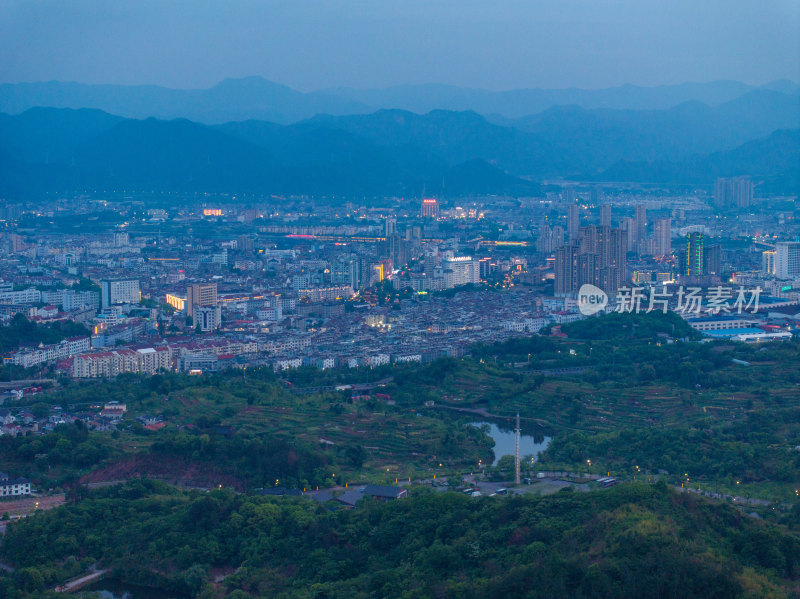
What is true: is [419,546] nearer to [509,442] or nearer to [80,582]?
[80,582]

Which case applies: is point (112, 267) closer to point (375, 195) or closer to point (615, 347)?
point (615, 347)

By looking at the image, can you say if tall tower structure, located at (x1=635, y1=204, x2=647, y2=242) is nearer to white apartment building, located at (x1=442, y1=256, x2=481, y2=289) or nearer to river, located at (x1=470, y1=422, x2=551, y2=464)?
white apartment building, located at (x1=442, y1=256, x2=481, y2=289)

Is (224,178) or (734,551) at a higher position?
(224,178)

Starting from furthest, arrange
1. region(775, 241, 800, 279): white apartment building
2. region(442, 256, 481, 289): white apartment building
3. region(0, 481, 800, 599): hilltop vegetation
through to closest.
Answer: region(442, 256, 481, 289): white apartment building → region(775, 241, 800, 279): white apartment building → region(0, 481, 800, 599): hilltop vegetation

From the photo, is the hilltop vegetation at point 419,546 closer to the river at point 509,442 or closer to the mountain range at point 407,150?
the river at point 509,442

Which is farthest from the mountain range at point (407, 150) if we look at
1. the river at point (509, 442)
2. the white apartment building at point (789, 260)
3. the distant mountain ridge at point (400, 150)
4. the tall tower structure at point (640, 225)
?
the river at point (509, 442)

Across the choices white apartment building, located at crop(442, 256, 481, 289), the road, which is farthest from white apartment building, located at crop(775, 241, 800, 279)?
the road

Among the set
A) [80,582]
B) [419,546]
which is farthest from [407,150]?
[419,546]

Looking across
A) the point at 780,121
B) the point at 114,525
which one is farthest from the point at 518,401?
the point at 780,121
